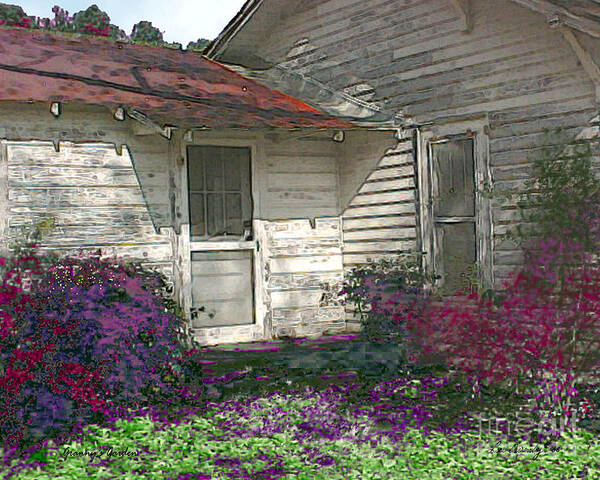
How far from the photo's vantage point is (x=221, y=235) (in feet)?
30.9

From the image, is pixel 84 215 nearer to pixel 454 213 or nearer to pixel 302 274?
pixel 302 274

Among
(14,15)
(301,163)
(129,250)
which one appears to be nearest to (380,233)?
(301,163)

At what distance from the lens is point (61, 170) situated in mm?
8438

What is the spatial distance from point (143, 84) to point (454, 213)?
384cm

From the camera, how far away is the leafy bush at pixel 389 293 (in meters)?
8.47

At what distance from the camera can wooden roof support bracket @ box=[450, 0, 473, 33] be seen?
8.36 meters

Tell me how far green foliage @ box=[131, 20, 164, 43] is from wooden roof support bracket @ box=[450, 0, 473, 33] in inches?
511

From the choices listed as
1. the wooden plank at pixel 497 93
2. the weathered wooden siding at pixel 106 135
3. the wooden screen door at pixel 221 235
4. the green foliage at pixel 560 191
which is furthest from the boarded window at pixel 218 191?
the green foliage at pixel 560 191

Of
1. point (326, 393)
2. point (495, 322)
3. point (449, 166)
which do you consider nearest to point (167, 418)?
point (326, 393)

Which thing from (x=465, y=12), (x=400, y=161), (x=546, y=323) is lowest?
(x=546, y=323)

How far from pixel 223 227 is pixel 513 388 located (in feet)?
13.4

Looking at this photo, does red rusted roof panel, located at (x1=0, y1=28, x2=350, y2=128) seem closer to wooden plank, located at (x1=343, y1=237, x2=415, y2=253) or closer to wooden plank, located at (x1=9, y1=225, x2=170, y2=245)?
wooden plank, located at (x1=9, y1=225, x2=170, y2=245)

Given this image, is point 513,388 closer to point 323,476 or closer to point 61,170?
point 323,476

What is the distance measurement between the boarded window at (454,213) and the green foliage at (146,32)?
12990mm
